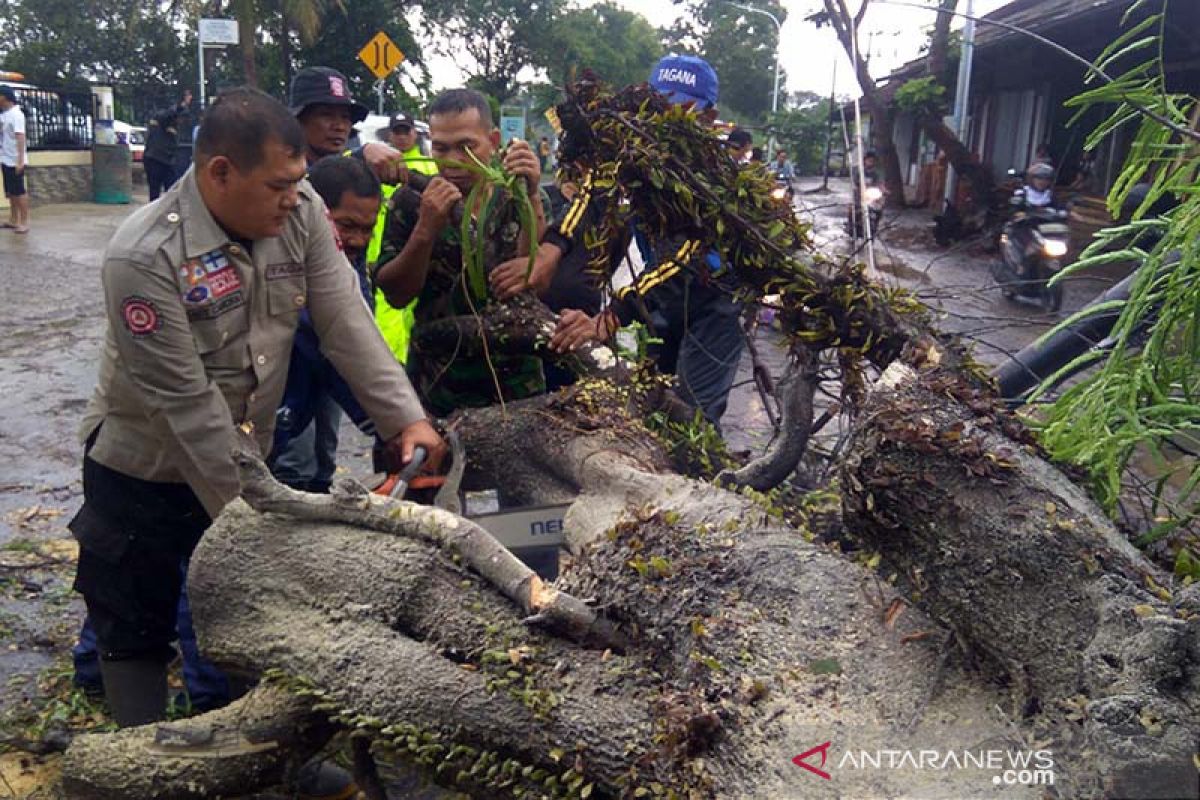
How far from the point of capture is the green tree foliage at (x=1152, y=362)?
2.36 m

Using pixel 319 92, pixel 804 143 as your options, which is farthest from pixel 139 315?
pixel 804 143

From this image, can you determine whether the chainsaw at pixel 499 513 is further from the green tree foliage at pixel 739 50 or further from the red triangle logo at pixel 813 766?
the green tree foliage at pixel 739 50

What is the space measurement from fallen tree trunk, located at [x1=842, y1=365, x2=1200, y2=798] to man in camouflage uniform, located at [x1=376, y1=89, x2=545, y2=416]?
5.25 feet

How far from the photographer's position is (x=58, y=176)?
20344 millimetres

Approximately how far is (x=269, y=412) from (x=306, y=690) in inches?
35.7

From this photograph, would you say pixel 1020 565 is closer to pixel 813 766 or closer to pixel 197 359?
pixel 813 766

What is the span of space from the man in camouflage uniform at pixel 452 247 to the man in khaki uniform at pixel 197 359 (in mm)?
414

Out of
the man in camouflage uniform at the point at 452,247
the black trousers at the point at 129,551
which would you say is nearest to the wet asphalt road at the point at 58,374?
the black trousers at the point at 129,551

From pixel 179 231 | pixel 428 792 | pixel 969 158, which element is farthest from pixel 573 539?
pixel 969 158

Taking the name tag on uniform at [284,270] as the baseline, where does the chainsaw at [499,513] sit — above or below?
below

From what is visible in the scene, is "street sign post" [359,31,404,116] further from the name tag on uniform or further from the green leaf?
the green leaf

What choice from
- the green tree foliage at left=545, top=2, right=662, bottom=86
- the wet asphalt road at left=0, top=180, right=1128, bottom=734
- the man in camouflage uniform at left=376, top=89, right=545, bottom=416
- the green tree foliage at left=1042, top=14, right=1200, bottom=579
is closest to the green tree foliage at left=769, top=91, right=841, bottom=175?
the green tree foliage at left=545, top=2, right=662, bottom=86

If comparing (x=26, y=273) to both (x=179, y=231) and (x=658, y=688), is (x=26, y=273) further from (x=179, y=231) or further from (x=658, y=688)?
(x=658, y=688)

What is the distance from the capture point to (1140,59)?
12859mm
